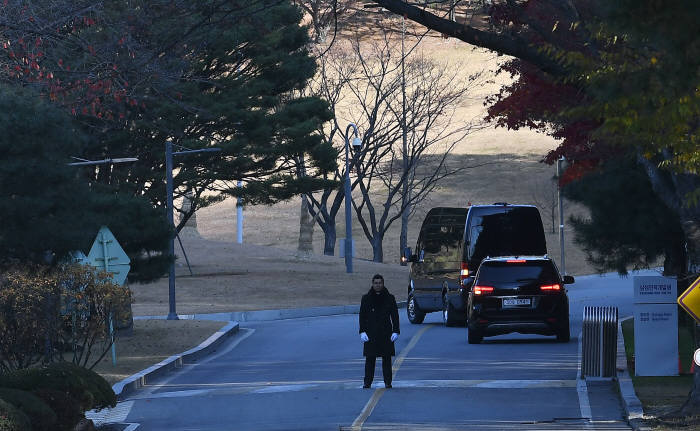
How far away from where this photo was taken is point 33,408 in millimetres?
11820

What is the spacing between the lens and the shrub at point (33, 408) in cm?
1175

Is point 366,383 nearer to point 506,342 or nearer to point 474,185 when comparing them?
point 506,342

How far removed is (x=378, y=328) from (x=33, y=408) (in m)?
6.44

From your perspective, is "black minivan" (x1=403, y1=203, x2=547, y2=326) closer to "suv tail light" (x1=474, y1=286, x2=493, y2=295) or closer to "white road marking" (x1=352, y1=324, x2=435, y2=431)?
"suv tail light" (x1=474, y1=286, x2=493, y2=295)

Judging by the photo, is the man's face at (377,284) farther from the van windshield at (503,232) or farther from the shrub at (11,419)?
the van windshield at (503,232)

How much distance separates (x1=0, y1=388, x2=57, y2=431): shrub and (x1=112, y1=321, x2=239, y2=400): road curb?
508 cm

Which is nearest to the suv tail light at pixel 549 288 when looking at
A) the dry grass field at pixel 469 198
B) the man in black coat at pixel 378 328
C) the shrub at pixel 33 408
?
the man in black coat at pixel 378 328

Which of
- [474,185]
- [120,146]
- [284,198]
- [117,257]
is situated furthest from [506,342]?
[474,185]

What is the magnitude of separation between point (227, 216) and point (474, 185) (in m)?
19.0

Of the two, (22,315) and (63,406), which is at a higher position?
(22,315)

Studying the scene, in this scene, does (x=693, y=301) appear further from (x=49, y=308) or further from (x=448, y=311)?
(x=448, y=311)

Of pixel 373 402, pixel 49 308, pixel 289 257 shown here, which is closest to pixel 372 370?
pixel 373 402

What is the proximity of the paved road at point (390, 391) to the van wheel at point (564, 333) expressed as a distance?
20 centimetres

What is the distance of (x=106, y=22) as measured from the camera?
57.8 ft
